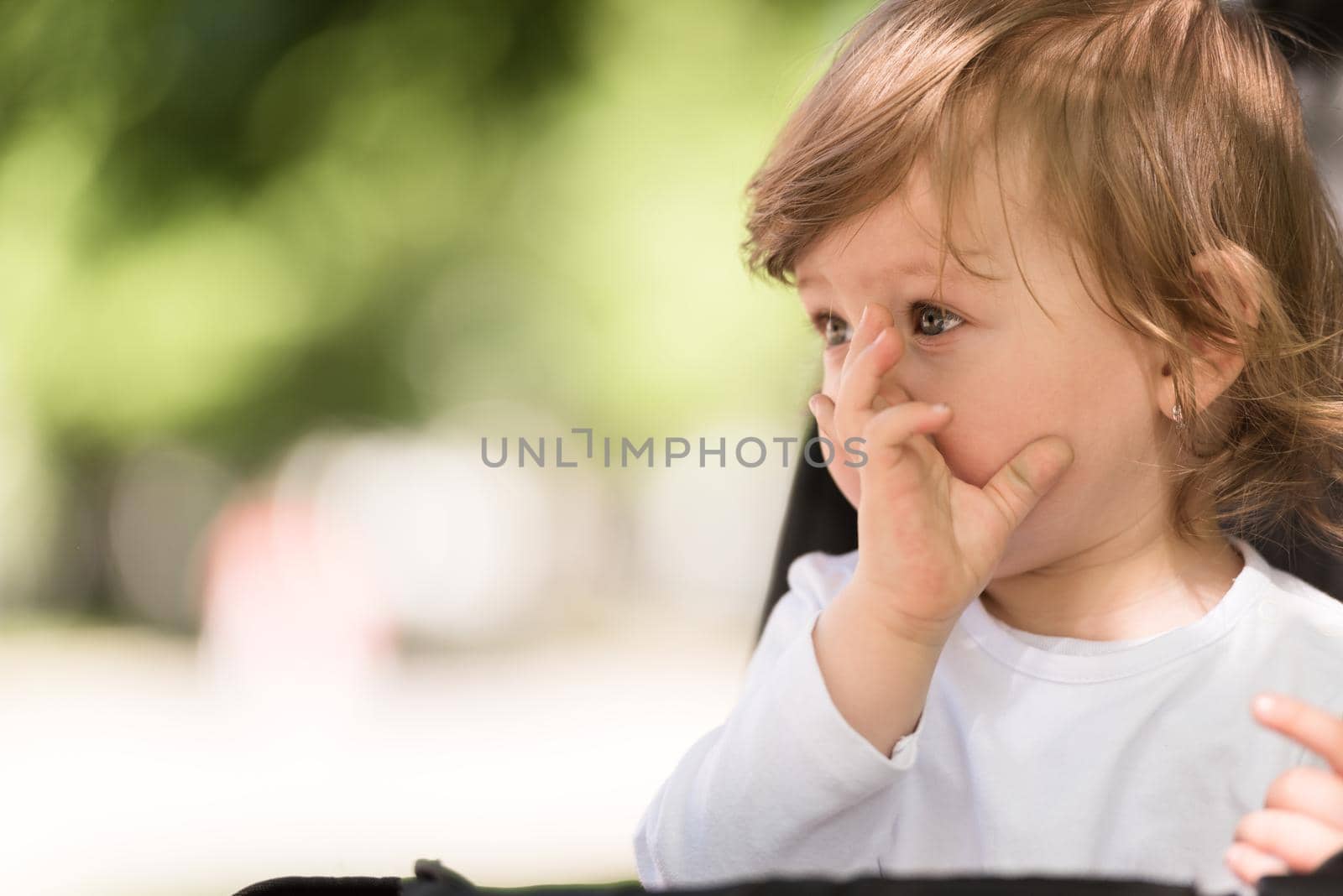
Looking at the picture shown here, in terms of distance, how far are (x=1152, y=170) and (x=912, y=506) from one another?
0.24 m

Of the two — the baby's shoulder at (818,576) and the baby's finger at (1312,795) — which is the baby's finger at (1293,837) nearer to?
the baby's finger at (1312,795)

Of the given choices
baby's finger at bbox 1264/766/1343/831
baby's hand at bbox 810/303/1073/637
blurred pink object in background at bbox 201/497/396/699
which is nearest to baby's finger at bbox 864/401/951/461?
baby's hand at bbox 810/303/1073/637

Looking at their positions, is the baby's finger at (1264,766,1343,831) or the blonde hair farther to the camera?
the blonde hair

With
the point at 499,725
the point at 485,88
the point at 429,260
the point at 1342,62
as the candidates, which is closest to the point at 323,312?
the point at 429,260

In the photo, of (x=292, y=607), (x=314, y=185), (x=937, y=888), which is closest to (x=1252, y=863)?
(x=937, y=888)

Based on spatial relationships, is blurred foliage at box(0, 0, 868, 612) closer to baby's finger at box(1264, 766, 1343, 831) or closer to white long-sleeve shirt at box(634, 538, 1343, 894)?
white long-sleeve shirt at box(634, 538, 1343, 894)

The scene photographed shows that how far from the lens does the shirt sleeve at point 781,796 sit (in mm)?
610

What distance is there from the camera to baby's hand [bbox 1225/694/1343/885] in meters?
0.47

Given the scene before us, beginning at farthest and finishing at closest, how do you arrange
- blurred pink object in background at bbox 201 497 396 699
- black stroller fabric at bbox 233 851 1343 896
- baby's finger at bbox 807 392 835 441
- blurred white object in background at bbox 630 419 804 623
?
1. blurred pink object in background at bbox 201 497 396 699
2. blurred white object in background at bbox 630 419 804 623
3. baby's finger at bbox 807 392 835 441
4. black stroller fabric at bbox 233 851 1343 896

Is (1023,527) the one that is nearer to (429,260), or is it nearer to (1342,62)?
(1342,62)

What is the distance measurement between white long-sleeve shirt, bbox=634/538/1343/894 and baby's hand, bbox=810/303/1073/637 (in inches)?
2.6

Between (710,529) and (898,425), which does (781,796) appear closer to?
(898,425)

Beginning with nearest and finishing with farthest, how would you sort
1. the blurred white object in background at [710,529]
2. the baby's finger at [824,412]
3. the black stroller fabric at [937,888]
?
the black stroller fabric at [937,888], the baby's finger at [824,412], the blurred white object in background at [710,529]

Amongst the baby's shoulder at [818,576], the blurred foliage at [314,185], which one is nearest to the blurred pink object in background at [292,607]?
the blurred foliage at [314,185]
